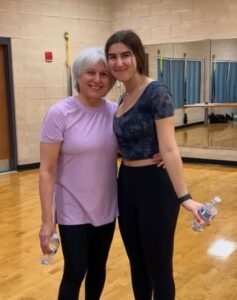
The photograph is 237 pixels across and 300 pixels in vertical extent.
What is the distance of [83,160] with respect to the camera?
1.59 m

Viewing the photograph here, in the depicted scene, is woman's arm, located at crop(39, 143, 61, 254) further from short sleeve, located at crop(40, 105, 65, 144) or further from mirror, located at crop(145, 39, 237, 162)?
mirror, located at crop(145, 39, 237, 162)

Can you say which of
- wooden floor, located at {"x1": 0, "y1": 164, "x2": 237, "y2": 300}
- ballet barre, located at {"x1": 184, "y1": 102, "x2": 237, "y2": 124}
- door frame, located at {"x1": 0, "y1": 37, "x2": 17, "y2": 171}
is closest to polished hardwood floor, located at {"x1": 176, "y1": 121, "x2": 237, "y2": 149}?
ballet barre, located at {"x1": 184, "y1": 102, "x2": 237, "y2": 124}

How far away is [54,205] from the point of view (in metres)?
1.66

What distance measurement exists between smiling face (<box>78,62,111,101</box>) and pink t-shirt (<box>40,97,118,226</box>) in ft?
0.19

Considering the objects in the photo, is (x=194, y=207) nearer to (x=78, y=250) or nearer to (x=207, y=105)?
(x=78, y=250)

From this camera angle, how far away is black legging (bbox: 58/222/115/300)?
1.60 metres

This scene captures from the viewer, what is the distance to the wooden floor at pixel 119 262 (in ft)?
7.87

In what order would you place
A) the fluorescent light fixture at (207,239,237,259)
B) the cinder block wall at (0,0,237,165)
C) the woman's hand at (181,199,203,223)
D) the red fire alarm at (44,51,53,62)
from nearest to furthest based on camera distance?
the woman's hand at (181,199,203,223) → the fluorescent light fixture at (207,239,237,259) → the cinder block wall at (0,0,237,165) → the red fire alarm at (44,51,53,62)

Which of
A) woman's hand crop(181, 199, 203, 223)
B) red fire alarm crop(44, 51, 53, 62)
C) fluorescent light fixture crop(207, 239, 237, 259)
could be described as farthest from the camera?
red fire alarm crop(44, 51, 53, 62)

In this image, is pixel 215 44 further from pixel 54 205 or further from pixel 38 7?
pixel 54 205

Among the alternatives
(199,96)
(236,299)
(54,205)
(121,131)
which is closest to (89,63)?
(121,131)

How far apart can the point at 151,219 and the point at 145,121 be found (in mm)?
384

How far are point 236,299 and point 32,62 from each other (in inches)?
189

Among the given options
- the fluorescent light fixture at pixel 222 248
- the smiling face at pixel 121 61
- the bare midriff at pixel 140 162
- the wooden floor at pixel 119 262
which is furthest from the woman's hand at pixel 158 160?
the fluorescent light fixture at pixel 222 248
